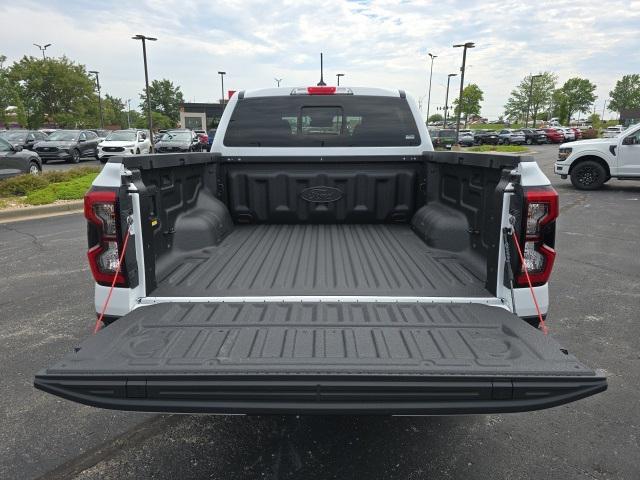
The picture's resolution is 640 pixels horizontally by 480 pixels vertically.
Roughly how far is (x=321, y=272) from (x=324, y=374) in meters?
1.42

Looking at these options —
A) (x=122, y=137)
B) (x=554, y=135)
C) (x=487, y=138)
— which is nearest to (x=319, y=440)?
(x=122, y=137)

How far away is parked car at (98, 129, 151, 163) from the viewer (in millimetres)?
23203

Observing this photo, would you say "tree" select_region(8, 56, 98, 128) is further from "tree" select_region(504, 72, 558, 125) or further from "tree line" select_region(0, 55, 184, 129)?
"tree" select_region(504, 72, 558, 125)

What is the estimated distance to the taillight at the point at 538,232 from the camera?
2307 millimetres

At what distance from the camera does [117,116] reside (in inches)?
4289

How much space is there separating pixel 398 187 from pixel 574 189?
1217 cm

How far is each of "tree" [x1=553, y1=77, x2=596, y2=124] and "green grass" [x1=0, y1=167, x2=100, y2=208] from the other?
85.8m

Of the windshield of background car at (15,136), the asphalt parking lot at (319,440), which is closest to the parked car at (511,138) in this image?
the windshield of background car at (15,136)

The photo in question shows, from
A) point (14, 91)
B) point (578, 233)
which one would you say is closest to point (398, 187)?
point (578, 233)

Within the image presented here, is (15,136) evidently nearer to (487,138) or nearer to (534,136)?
(487,138)

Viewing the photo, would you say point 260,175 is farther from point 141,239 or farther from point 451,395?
point 451,395

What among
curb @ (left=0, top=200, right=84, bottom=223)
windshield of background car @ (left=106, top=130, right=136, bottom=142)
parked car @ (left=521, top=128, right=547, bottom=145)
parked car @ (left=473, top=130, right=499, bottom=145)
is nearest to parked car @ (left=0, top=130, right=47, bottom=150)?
windshield of background car @ (left=106, top=130, right=136, bottom=142)

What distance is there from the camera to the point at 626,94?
93375 millimetres

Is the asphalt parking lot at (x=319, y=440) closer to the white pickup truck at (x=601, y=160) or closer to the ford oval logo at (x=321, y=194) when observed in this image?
the ford oval logo at (x=321, y=194)
